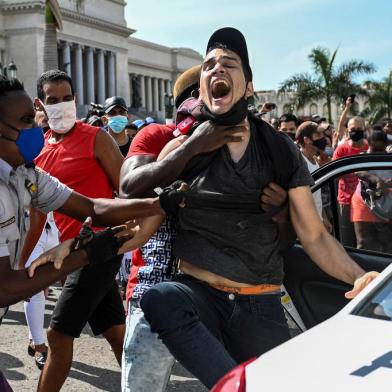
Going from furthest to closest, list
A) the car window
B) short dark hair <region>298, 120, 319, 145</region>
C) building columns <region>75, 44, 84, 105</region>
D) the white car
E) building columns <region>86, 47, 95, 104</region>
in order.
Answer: building columns <region>86, 47, 95, 104</region> → building columns <region>75, 44, 84, 105</region> → short dark hair <region>298, 120, 319, 145</region> → the car window → the white car

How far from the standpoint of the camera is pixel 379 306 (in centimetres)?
232

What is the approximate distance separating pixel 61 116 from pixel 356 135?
535cm

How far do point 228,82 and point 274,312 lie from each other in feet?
3.02

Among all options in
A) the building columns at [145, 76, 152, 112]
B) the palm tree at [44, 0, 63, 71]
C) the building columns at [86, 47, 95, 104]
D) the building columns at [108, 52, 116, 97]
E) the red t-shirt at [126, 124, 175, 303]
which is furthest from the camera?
the building columns at [145, 76, 152, 112]

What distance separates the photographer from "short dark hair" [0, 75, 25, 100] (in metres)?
2.97

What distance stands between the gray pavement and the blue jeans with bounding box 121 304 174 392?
1976 millimetres

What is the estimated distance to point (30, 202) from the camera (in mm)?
3143

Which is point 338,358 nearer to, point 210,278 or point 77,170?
point 210,278

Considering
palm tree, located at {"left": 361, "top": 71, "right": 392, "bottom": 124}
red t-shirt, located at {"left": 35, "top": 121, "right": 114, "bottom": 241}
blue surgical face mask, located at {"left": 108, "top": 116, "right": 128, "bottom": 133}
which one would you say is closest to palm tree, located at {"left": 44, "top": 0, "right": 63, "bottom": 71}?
blue surgical face mask, located at {"left": 108, "top": 116, "right": 128, "bottom": 133}

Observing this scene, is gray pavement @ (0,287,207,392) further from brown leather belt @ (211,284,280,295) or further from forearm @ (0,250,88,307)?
forearm @ (0,250,88,307)

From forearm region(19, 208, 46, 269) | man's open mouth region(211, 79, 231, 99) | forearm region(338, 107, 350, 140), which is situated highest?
forearm region(338, 107, 350, 140)

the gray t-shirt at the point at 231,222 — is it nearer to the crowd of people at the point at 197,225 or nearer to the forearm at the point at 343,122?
the crowd of people at the point at 197,225

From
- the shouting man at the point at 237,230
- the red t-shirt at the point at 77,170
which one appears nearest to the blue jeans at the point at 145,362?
the shouting man at the point at 237,230

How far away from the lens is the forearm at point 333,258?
298cm
